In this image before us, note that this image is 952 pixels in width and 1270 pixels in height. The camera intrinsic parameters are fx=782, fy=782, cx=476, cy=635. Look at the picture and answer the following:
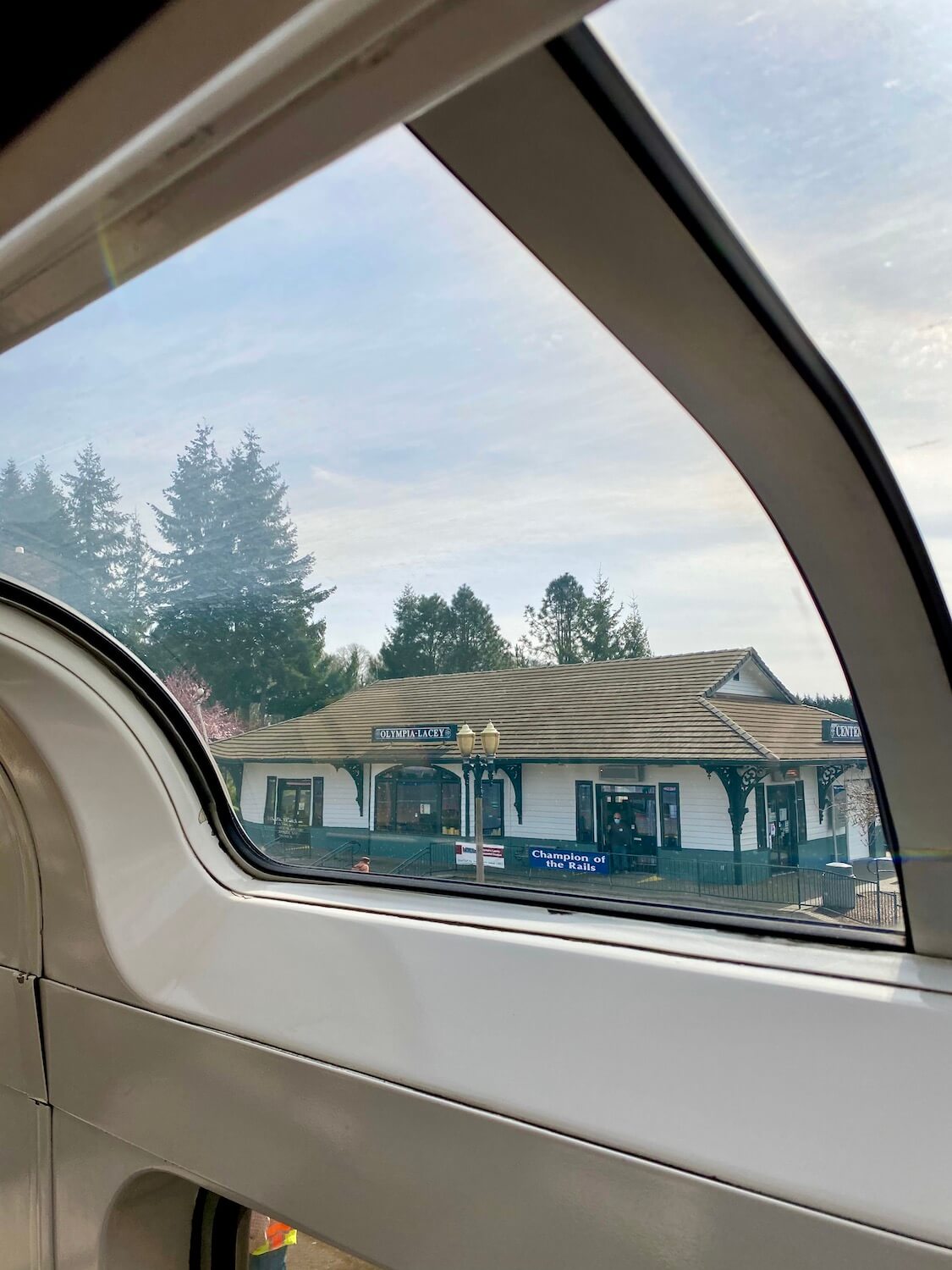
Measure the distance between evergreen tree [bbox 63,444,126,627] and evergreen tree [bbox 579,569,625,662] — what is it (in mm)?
1036

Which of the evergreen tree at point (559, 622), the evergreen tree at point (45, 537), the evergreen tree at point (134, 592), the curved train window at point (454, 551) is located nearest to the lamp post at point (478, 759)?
the curved train window at point (454, 551)

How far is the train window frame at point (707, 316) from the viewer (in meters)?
0.73

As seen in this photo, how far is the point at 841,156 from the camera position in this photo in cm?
83

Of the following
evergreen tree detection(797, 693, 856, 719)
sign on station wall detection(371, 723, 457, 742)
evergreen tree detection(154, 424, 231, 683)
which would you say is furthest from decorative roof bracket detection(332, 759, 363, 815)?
evergreen tree detection(797, 693, 856, 719)

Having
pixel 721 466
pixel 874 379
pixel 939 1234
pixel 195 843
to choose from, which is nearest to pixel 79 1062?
pixel 195 843

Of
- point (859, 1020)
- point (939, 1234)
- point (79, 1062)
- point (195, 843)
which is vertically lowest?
point (79, 1062)

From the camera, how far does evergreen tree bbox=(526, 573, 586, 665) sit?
4.26ft

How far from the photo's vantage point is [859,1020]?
111 centimetres

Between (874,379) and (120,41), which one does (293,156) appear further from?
(874,379)

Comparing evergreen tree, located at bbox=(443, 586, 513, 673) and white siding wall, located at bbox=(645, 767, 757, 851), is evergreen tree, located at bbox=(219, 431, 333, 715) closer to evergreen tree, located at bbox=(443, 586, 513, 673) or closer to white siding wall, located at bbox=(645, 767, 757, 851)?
evergreen tree, located at bbox=(443, 586, 513, 673)

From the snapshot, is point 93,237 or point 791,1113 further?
point 791,1113

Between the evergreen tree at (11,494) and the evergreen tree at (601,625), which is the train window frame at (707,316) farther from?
the evergreen tree at (11,494)

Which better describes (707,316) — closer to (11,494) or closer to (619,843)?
(619,843)

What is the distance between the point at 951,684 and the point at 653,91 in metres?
0.80
